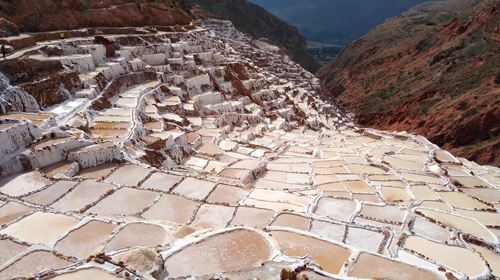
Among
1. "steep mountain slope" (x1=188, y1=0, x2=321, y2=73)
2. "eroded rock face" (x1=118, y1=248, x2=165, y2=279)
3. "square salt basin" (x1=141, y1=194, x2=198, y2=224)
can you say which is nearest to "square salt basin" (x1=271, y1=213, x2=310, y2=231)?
"square salt basin" (x1=141, y1=194, x2=198, y2=224)

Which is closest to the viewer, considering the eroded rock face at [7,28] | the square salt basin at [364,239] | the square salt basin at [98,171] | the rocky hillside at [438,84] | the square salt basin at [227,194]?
the square salt basin at [364,239]

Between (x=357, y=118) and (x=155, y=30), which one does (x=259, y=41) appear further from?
(x=155, y=30)

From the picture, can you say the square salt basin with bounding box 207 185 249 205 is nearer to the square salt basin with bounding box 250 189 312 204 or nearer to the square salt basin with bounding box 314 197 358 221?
the square salt basin with bounding box 250 189 312 204

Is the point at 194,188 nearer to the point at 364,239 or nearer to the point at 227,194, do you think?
the point at 227,194

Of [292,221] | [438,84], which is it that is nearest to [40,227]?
[292,221]

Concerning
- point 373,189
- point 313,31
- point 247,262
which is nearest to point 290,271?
point 247,262

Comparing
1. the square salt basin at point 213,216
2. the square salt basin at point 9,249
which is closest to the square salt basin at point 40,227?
the square salt basin at point 9,249

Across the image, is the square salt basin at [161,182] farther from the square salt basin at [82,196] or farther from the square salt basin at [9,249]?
the square salt basin at [9,249]
